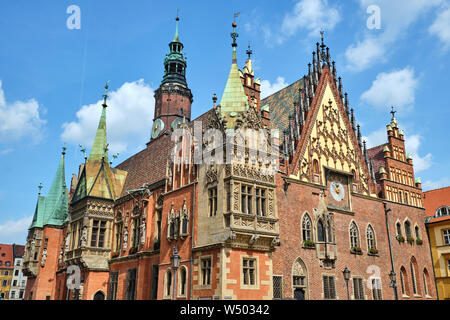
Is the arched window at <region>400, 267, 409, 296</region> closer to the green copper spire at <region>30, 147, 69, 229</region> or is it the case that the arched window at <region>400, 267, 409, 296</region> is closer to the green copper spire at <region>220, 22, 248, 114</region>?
the green copper spire at <region>220, 22, 248, 114</region>

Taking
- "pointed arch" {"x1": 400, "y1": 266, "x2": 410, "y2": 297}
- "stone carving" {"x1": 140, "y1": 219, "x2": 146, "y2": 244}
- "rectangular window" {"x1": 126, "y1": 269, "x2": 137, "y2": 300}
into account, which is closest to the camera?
"rectangular window" {"x1": 126, "y1": 269, "x2": 137, "y2": 300}

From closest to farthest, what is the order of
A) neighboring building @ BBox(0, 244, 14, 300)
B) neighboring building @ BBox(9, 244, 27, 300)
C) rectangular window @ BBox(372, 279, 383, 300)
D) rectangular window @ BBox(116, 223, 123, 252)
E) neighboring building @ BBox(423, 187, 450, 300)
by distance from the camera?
rectangular window @ BBox(372, 279, 383, 300), neighboring building @ BBox(423, 187, 450, 300), rectangular window @ BBox(116, 223, 123, 252), neighboring building @ BBox(0, 244, 14, 300), neighboring building @ BBox(9, 244, 27, 300)

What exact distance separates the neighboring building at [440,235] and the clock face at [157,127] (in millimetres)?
33475

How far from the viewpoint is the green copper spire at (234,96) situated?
23.9 metres

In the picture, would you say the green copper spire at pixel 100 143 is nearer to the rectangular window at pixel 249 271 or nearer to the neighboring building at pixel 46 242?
the neighboring building at pixel 46 242

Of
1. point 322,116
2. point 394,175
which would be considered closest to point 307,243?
point 322,116

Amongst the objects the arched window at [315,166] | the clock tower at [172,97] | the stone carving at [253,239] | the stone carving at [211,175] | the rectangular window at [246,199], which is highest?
the clock tower at [172,97]

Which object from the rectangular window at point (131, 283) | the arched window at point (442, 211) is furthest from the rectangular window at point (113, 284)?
the arched window at point (442, 211)

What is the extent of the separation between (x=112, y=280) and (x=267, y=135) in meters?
17.6

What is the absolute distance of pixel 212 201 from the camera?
22203mm

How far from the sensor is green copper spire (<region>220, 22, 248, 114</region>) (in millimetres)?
23906

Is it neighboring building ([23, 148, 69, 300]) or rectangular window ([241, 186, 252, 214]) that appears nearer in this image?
rectangular window ([241, 186, 252, 214])

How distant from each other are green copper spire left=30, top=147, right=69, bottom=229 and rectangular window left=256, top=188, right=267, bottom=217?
27983mm

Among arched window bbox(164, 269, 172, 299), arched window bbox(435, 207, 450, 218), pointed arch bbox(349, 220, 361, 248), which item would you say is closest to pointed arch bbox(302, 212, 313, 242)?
pointed arch bbox(349, 220, 361, 248)
